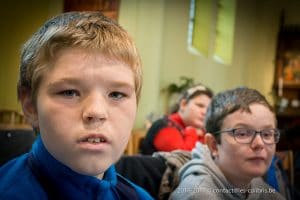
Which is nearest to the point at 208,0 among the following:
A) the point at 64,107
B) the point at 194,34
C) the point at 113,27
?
the point at 194,34

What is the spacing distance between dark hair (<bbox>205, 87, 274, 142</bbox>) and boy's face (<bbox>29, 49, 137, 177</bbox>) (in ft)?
0.99

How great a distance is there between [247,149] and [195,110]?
2.10ft

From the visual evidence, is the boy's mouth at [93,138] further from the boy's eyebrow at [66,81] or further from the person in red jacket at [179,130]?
the person in red jacket at [179,130]

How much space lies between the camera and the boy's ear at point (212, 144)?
644mm

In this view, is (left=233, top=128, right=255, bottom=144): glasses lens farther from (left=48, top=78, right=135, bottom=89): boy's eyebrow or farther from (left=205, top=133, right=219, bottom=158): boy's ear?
(left=48, top=78, right=135, bottom=89): boy's eyebrow

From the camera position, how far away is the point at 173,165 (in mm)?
768

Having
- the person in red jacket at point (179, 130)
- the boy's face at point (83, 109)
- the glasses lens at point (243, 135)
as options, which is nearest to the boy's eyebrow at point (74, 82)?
the boy's face at point (83, 109)

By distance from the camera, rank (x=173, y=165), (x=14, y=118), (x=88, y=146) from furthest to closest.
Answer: (x=173, y=165) < (x=14, y=118) < (x=88, y=146)

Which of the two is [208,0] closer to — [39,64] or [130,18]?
[130,18]

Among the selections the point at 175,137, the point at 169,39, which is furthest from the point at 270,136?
the point at 175,137

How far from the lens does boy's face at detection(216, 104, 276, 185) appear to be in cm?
54

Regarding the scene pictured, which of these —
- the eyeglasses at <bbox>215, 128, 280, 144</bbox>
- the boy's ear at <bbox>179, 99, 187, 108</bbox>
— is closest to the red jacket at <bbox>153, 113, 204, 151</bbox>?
the boy's ear at <bbox>179, 99, 187, 108</bbox>

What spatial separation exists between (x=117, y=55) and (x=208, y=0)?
0.34 m

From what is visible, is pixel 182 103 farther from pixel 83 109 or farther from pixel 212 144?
pixel 83 109
